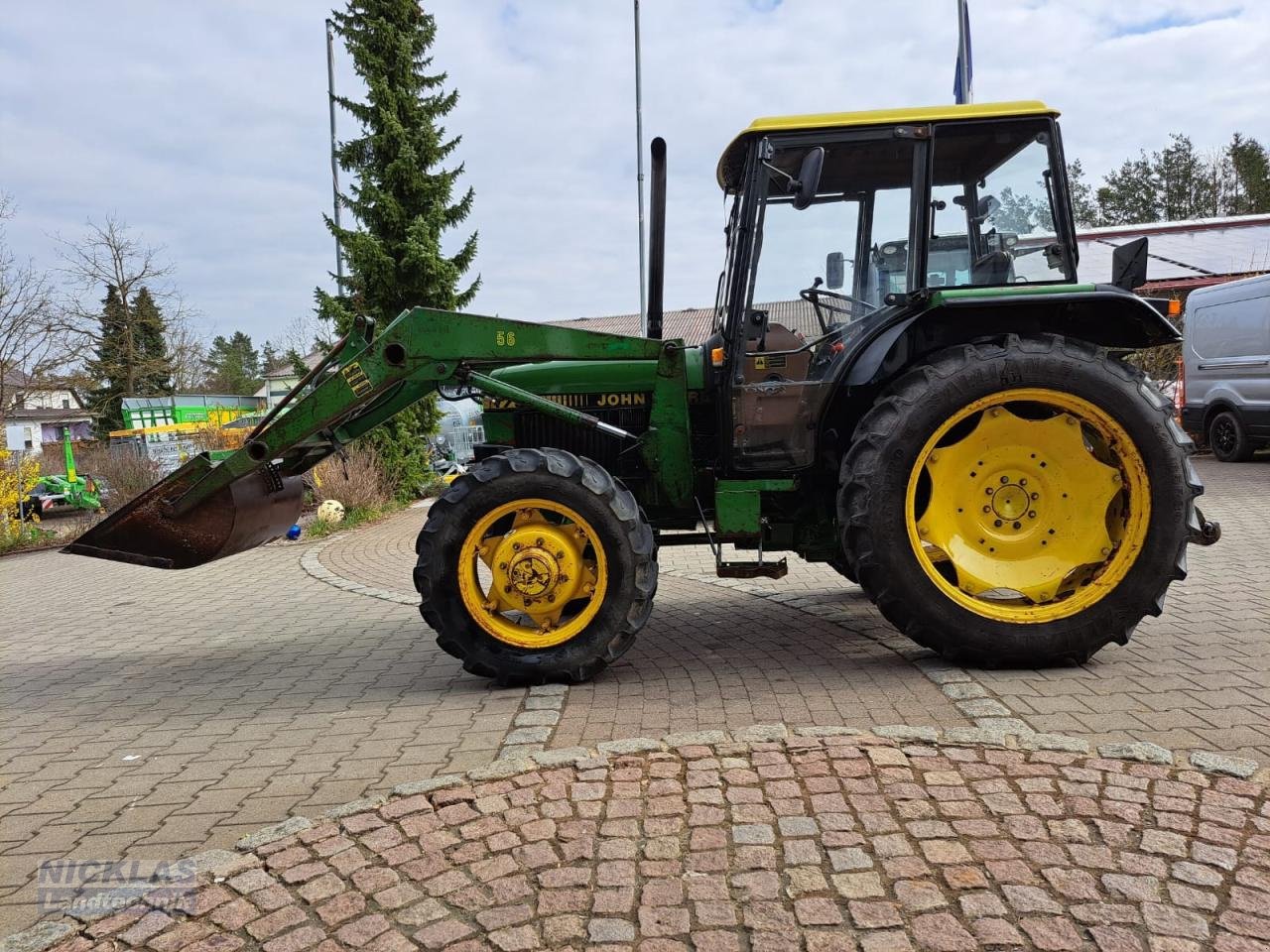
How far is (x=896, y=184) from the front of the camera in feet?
15.6

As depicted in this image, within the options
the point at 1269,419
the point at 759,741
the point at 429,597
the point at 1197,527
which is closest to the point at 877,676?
the point at 759,741

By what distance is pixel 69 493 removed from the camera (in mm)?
18578

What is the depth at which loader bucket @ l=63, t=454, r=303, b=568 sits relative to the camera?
4887 millimetres

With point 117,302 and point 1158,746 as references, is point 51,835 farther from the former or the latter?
point 117,302

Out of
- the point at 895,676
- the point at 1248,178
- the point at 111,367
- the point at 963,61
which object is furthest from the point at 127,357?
the point at 1248,178

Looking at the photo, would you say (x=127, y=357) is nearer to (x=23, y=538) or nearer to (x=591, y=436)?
(x=23, y=538)

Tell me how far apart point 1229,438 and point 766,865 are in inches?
605

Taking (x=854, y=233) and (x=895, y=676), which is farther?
(x=854, y=233)

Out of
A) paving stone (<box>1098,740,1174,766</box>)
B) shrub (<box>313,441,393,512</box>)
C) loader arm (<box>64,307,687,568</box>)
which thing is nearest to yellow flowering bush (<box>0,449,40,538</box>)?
shrub (<box>313,441,393,512</box>)

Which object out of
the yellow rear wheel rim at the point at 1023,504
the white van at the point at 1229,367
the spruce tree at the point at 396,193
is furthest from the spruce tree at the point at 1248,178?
the yellow rear wheel rim at the point at 1023,504

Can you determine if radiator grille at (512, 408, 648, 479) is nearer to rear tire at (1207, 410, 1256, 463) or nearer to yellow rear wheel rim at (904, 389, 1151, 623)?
yellow rear wheel rim at (904, 389, 1151, 623)

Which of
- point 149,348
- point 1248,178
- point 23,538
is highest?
point 1248,178

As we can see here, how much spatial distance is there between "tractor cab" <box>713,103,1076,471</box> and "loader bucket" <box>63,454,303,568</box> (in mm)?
2657

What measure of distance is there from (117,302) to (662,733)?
34.6m
